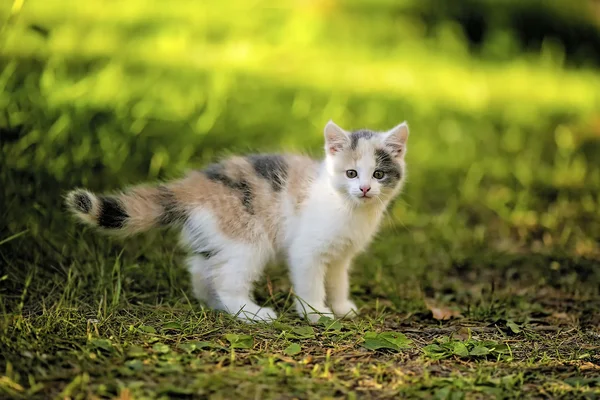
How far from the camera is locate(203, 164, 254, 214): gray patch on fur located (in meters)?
3.62

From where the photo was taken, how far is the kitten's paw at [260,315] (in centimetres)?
340

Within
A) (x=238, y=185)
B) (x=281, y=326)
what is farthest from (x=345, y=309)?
(x=238, y=185)

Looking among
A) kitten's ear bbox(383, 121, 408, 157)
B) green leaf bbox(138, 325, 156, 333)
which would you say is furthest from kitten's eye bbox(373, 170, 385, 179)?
green leaf bbox(138, 325, 156, 333)

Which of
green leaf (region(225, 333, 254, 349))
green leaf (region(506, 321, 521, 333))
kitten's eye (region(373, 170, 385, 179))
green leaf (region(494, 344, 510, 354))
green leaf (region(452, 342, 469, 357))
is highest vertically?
kitten's eye (region(373, 170, 385, 179))

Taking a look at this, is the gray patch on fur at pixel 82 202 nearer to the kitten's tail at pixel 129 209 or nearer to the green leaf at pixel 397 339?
the kitten's tail at pixel 129 209

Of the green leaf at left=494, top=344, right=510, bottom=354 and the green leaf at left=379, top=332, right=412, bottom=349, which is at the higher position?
the green leaf at left=494, top=344, right=510, bottom=354

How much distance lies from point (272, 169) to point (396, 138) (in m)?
0.61

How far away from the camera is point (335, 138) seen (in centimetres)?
370

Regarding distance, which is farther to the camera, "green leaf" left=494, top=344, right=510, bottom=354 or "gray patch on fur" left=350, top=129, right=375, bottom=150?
"gray patch on fur" left=350, top=129, right=375, bottom=150

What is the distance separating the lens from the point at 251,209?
361 centimetres

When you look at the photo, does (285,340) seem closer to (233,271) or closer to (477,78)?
(233,271)

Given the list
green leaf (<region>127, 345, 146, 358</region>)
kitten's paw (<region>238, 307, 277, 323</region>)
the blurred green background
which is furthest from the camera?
the blurred green background

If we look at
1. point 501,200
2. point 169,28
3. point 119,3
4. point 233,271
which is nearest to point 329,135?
point 233,271

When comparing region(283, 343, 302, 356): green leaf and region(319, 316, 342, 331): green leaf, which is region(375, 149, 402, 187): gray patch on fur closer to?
region(319, 316, 342, 331): green leaf
